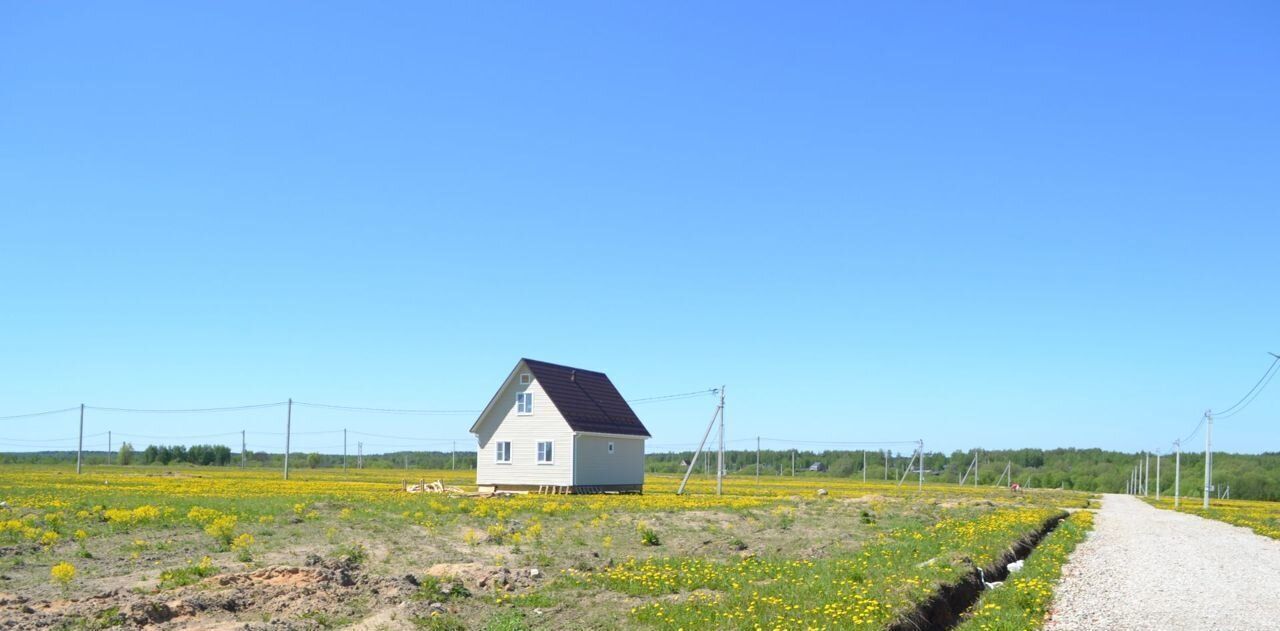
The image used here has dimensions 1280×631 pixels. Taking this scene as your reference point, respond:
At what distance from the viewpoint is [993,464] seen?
138m

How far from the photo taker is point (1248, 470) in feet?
380

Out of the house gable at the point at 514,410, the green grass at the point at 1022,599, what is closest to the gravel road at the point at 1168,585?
the green grass at the point at 1022,599

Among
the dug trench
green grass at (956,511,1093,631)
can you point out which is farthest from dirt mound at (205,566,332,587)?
green grass at (956,511,1093,631)

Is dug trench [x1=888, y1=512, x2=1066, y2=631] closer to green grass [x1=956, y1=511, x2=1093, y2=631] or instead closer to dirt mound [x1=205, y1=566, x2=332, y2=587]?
green grass [x1=956, y1=511, x2=1093, y2=631]

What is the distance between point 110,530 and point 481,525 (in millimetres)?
8359

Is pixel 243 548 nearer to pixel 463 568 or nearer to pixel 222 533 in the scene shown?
pixel 222 533

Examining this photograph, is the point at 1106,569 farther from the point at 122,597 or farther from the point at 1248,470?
the point at 1248,470

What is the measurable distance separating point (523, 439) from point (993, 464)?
10745 cm

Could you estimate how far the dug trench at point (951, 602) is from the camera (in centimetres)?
1211

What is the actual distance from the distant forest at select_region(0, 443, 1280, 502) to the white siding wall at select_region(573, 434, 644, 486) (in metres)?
51.9

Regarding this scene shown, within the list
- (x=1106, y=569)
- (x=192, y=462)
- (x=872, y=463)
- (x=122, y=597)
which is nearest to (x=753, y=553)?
(x=1106, y=569)

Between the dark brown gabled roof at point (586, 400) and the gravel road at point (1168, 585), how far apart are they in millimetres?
25973

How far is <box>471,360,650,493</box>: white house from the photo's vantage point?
4747cm

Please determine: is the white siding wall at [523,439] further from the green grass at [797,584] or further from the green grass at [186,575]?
the green grass at [186,575]
